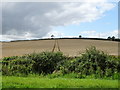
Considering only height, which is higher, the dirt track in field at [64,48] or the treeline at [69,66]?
the dirt track in field at [64,48]

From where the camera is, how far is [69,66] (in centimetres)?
1324

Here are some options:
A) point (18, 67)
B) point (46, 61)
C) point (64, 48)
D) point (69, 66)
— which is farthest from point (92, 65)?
point (64, 48)

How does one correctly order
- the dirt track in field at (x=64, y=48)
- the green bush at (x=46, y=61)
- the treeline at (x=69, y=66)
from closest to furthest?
1. the treeline at (x=69, y=66)
2. the green bush at (x=46, y=61)
3. the dirt track in field at (x=64, y=48)

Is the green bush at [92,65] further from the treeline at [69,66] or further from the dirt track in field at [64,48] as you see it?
the dirt track in field at [64,48]

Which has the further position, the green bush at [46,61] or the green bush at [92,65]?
the green bush at [46,61]

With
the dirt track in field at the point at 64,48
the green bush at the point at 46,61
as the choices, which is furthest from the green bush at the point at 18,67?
the dirt track in field at the point at 64,48

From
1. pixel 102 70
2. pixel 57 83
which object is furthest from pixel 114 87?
pixel 102 70

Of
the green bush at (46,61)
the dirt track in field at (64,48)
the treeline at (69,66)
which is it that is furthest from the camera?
the dirt track in field at (64,48)

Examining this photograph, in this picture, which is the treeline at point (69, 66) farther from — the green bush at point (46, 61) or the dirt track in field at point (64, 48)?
the dirt track in field at point (64, 48)

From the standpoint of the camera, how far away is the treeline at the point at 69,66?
12.2m

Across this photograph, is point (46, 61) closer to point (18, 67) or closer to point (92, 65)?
point (18, 67)

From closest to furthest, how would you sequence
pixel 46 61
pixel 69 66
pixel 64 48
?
pixel 69 66 → pixel 46 61 → pixel 64 48

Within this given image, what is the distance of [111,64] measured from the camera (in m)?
13.2

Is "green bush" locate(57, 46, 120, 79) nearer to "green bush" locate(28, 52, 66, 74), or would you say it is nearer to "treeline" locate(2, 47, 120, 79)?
"treeline" locate(2, 47, 120, 79)
